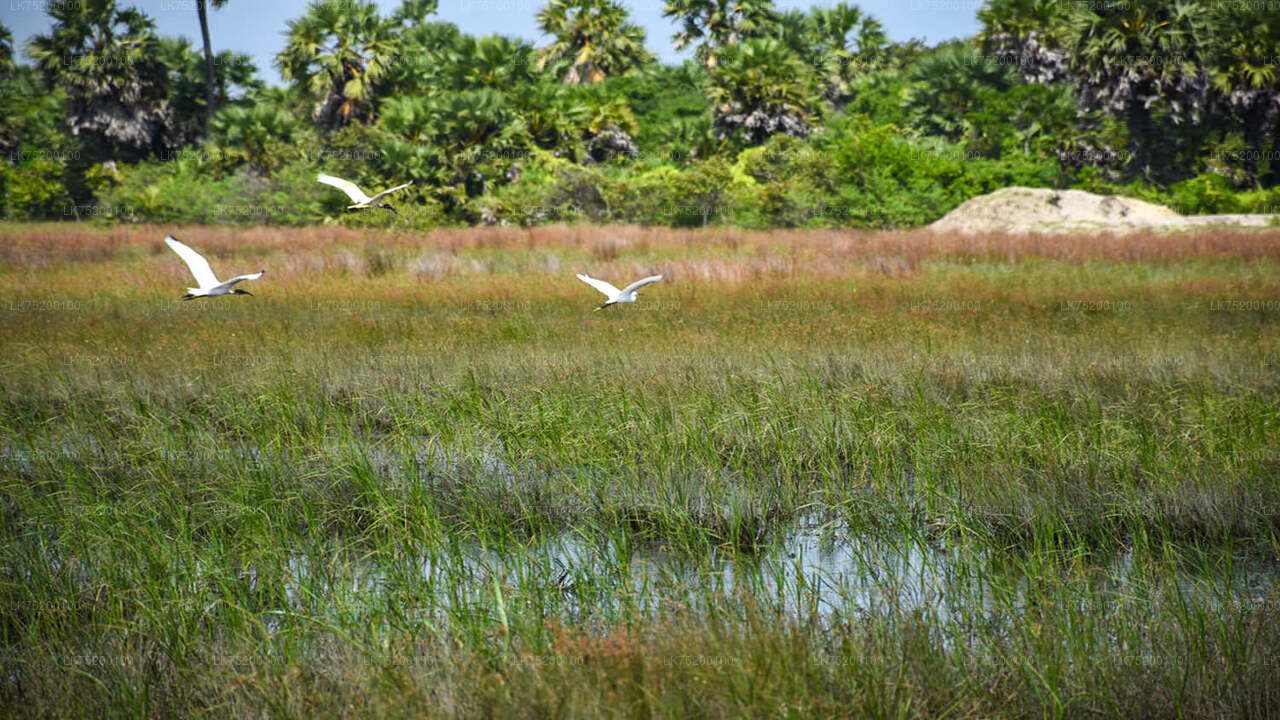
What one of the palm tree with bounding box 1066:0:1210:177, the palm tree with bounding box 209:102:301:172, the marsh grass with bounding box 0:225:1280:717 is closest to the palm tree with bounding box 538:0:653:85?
the palm tree with bounding box 209:102:301:172

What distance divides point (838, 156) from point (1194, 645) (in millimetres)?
24485

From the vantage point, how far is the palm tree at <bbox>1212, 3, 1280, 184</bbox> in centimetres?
2633

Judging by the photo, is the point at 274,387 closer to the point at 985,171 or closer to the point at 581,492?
the point at 581,492

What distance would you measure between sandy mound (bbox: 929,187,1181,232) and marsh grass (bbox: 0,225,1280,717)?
11.4 meters

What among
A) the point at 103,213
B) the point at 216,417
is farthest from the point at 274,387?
the point at 103,213

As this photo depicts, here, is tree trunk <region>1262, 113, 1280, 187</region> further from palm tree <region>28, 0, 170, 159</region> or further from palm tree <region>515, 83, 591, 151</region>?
palm tree <region>28, 0, 170, 159</region>

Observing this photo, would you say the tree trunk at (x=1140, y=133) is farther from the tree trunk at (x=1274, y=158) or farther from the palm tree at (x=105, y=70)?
the palm tree at (x=105, y=70)

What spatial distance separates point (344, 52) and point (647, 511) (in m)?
31.8

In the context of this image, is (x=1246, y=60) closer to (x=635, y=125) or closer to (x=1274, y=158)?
(x=1274, y=158)

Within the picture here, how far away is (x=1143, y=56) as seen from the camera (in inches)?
1089

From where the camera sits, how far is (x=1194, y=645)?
2.90 m

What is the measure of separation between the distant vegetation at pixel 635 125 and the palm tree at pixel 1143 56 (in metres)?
0.07

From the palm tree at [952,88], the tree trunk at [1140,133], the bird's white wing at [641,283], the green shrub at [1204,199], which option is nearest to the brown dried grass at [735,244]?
the bird's white wing at [641,283]

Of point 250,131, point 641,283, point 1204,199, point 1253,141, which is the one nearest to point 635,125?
point 250,131
